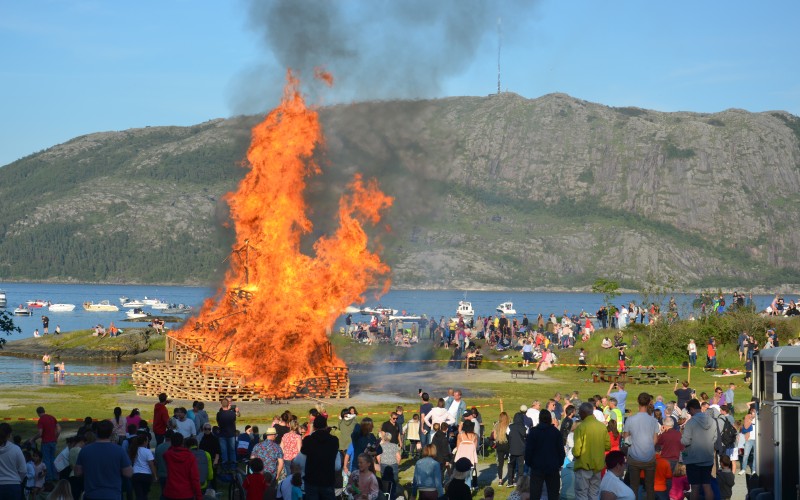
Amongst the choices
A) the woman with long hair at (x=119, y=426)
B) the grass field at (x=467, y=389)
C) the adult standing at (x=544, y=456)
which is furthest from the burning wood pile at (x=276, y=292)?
the adult standing at (x=544, y=456)

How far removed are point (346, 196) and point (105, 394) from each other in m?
11.8

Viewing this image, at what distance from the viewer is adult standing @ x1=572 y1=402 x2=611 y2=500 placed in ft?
51.4

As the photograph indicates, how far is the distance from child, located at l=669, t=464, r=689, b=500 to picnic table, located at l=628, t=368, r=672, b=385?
23716mm

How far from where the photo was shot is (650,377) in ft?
137

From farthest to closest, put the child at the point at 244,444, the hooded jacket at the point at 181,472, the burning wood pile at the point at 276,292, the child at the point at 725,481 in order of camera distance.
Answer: the burning wood pile at the point at 276,292 → the child at the point at 244,444 → the child at the point at 725,481 → the hooded jacket at the point at 181,472

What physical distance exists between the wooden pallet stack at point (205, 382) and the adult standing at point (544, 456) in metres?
19.7

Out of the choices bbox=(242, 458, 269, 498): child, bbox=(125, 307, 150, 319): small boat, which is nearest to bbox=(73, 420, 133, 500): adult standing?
bbox=(242, 458, 269, 498): child

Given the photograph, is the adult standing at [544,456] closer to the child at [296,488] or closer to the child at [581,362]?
the child at [296,488]

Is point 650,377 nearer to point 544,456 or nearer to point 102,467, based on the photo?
point 544,456

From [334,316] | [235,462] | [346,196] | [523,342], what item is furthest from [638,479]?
[523,342]

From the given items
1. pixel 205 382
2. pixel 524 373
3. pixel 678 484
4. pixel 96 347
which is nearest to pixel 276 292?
Result: pixel 205 382

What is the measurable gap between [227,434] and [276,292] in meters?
16.1

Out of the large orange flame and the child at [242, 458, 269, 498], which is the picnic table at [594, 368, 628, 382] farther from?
the child at [242, 458, 269, 498]

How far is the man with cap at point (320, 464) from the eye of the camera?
1469 cm
